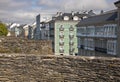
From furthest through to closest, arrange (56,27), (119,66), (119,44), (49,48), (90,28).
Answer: (56,27) → (90,28) → (119,44) → (49,48) → (119,66)

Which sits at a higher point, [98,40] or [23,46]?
[23,46]

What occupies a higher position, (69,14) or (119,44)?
(69,14)

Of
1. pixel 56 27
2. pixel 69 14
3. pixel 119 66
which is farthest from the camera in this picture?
pixel 69 14

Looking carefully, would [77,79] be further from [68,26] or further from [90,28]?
[68,26]

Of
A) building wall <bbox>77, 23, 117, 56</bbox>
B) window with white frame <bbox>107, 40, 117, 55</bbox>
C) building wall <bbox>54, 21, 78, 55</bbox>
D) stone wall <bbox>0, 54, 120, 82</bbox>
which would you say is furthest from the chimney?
stone wall <bbox>0, 54, 120, 82</bbox>

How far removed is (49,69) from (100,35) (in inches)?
2089

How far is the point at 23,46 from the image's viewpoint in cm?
1936

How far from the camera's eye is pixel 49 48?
2130cm

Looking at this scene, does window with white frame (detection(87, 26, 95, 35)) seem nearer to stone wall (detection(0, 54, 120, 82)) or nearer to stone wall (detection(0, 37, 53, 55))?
stone wall (detection(0, 37, 53, 55))

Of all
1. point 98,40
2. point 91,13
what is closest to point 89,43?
point 98,40

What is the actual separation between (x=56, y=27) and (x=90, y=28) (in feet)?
68.4

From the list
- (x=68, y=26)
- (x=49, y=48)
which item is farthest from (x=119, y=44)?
(x=68, y=26)

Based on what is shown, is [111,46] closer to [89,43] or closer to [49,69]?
[89,43]

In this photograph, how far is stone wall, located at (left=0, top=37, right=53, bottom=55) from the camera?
1820 centimetres
